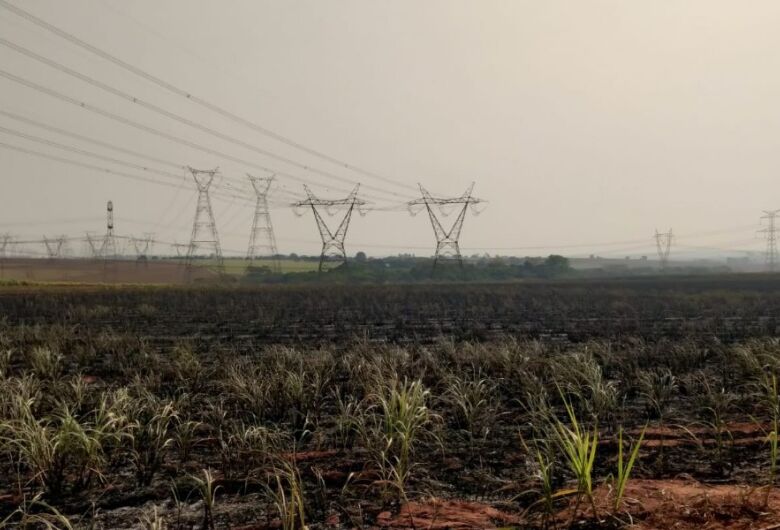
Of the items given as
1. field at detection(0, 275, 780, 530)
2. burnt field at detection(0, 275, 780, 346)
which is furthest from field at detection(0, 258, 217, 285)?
field at detection(0, 275, 780, 530)

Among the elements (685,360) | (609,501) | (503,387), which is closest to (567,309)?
(685,360)

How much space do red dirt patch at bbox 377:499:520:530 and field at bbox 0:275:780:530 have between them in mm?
28

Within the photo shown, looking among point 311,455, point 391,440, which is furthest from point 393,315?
point 391,440

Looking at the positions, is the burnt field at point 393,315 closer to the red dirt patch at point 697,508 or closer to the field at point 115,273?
the red dirt patch at point 697,508

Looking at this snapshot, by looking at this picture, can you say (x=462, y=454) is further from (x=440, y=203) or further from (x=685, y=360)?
(x=440, y=203)

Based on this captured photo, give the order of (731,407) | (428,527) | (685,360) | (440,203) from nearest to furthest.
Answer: (428,527) → (731,407) → (685,360) → (440,203)

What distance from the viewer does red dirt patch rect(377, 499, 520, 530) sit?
543 centimetres

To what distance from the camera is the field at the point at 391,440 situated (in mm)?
5668

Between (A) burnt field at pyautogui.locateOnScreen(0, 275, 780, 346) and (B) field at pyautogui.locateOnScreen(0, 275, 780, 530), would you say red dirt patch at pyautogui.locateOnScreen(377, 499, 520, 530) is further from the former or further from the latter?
(A) burnt field at pyautogui.locateOnScreen(0, 275, 780, 346)

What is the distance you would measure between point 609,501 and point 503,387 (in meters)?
6.56

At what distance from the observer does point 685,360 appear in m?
14.1

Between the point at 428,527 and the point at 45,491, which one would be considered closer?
the point at 428,527

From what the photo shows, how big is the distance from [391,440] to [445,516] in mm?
938

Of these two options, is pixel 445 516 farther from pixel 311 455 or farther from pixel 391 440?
pixel 311 455
